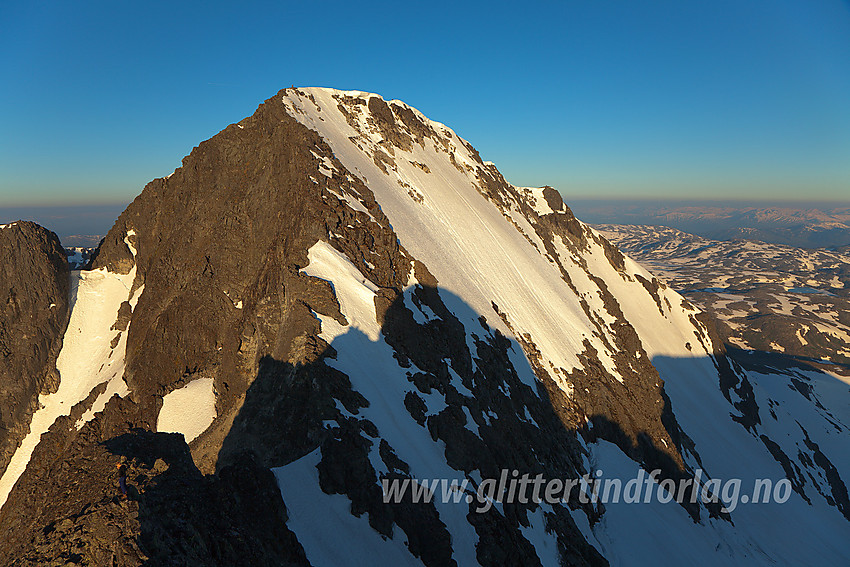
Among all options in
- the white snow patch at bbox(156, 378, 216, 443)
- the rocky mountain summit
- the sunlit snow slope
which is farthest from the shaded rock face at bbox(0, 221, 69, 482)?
the sunlit snow slope

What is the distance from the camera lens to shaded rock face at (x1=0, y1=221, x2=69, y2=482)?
47.1 m

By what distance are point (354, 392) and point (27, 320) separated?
176 ft

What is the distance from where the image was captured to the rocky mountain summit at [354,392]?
14789 millimetres

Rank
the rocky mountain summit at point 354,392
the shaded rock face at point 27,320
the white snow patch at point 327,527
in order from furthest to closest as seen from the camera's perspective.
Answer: the shaded rock face at point 27,320, the white snow patch at point 327,527, the rocky mountain summit at point 354,392

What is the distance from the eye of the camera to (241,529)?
1202 centimetres

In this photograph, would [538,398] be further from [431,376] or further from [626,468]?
[431,376]

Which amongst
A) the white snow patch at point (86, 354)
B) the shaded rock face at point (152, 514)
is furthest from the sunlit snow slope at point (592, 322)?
the white snow patch at point (86, 354)

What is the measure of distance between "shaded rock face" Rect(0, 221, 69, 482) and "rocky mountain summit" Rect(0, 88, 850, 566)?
866 mm

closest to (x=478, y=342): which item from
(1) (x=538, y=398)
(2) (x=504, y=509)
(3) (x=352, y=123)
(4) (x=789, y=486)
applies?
(1) (x=538, y=398)

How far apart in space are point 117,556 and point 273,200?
3962 centimetres

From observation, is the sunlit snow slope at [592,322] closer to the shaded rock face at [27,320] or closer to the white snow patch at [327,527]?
the white snow patch at [327,527]

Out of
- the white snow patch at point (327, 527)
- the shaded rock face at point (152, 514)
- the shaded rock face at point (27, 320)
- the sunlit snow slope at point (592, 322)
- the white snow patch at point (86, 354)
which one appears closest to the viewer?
the shaded rock face at point (152, 514)

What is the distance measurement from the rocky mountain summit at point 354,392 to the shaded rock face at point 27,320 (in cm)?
87

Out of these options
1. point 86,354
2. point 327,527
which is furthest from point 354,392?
point 86,354
